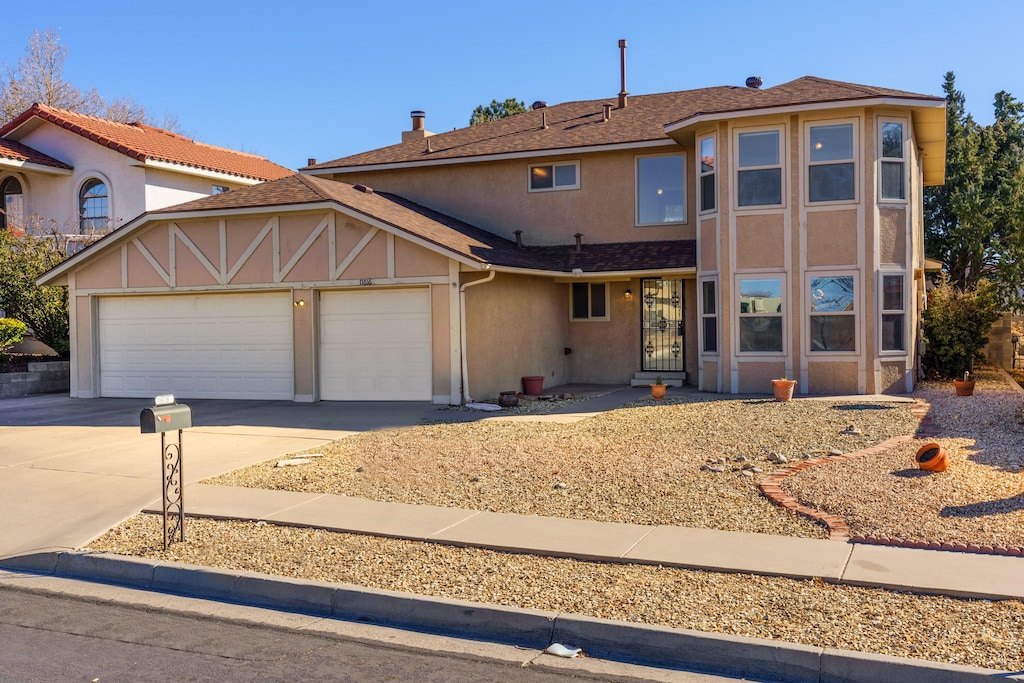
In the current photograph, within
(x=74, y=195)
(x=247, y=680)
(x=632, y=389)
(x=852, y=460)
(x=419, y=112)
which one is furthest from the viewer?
(x=74, y=195)

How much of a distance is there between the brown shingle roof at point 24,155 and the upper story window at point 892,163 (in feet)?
76.2

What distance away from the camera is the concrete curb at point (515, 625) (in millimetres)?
5172

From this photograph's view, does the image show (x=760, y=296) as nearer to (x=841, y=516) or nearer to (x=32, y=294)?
(x=841, y=516)

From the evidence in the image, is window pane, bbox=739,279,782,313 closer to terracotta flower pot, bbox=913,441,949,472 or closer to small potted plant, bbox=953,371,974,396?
small potted plant, bbox=953,371,974,396

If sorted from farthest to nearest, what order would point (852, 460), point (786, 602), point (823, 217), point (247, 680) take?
point (823, 217) → point (852, 460) → point (786, 602) → point (247, 680)

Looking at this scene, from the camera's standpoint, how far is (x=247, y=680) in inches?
207

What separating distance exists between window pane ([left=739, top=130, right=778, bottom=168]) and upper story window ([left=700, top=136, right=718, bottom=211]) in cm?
58

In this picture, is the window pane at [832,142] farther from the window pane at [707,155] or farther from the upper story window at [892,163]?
the window pane at [707,155]

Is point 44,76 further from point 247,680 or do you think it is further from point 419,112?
point 247,680

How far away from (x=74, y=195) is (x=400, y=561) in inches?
977

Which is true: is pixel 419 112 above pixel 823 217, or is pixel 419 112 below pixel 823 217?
above

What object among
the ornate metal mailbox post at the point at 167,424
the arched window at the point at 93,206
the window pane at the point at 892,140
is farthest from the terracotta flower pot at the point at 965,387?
the arched window at the point at 93,206

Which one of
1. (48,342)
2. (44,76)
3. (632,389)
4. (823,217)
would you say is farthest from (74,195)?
(823,217)

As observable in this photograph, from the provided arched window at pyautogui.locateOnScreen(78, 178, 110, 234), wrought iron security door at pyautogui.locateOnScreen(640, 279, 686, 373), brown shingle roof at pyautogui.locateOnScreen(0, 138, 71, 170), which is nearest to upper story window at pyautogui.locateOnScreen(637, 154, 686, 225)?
wrought iron security door at pyautogui.locateOnScreen(640, 279, 686, 373)
